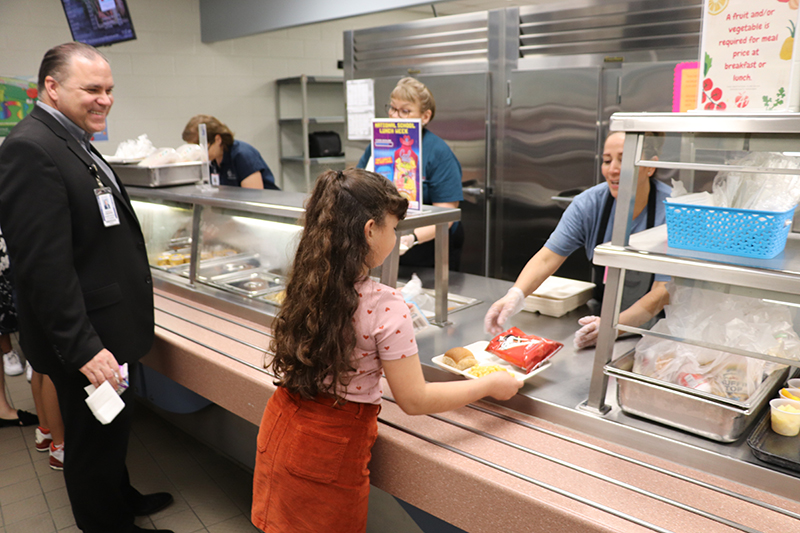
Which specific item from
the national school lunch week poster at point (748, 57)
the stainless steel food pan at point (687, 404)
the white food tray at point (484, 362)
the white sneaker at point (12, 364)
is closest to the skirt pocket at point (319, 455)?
the white food tray at point (484, 362)


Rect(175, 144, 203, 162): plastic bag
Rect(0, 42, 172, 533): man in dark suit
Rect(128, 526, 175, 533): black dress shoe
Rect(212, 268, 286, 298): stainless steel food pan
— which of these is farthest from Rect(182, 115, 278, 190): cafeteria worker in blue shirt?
Rect(128, 526, 175, 533): black dress shoe

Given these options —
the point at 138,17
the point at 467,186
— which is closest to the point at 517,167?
the point at 467,186

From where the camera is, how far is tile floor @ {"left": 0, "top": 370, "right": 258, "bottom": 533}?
2.73 metres

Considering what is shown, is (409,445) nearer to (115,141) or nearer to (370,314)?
(370,314)

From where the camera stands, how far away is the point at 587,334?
79.0 inches

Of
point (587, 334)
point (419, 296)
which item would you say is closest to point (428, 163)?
point (419, 296)

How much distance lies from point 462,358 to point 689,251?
723 mm

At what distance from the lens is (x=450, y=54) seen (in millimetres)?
5059

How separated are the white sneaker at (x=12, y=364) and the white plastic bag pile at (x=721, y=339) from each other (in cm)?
415

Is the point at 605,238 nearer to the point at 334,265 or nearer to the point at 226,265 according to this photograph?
the point at 334,265

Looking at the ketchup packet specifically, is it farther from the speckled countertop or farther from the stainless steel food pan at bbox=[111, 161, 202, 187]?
the stainless steel food pan at bbox=[111, 161, 202, 187]

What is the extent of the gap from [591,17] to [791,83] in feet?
10.9

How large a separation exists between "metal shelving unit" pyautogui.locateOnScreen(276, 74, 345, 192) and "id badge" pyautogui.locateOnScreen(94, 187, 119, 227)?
4.86m

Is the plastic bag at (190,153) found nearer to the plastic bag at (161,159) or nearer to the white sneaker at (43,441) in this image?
the plastic bag at (161,159)
